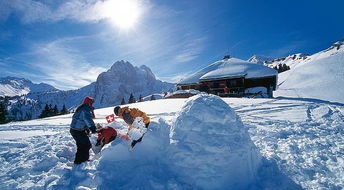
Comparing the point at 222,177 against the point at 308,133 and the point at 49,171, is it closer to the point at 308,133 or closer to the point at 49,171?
the point at 49,171

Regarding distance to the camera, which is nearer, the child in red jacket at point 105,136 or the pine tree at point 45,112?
the child in red jacket at point 105,136

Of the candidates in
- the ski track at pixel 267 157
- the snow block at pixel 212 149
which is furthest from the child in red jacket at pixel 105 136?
the snow block at pixel 212 149

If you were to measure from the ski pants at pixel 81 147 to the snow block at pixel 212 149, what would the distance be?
202cm

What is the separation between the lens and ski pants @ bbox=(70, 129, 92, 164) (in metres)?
5.35

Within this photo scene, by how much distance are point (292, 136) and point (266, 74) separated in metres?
18.3

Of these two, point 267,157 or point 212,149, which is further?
point 267,157

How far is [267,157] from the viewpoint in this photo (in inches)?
218

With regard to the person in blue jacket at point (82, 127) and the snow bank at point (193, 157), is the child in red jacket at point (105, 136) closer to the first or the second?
the person in blue jacket at point (82, 127)

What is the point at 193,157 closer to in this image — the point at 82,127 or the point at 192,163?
the point at 192,163

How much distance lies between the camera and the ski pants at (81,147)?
5348 mm

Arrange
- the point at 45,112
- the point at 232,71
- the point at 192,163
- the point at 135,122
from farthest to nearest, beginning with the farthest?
the point at 45,112 → the point at 232,71 → the point at 135,122 → the point at 192,163

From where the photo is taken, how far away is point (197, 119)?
4.88 meters

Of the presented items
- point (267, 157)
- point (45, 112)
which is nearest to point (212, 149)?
point (267, 157)

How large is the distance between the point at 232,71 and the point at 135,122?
22197 mm
